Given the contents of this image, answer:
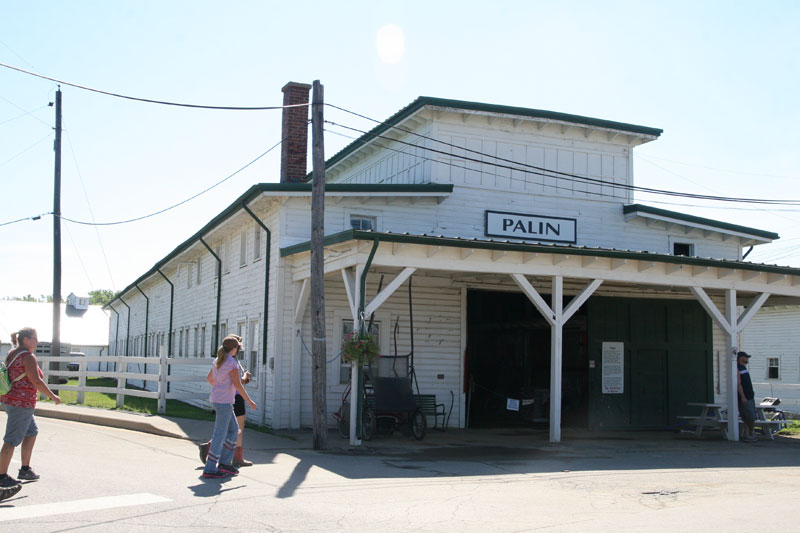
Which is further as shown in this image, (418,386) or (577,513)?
(418,386)

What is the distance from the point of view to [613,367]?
19688 mm

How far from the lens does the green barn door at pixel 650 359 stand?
64.0 ft

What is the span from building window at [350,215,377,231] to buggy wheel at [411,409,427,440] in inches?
184

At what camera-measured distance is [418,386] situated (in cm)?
1828

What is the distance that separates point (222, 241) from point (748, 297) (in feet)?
47.6

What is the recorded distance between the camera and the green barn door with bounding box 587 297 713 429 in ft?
64.0

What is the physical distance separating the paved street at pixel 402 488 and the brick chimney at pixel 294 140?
7374mm

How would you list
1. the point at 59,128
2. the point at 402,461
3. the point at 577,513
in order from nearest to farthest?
1. the point at 577,513
2. the point at 402,461
3. the point at 59,128

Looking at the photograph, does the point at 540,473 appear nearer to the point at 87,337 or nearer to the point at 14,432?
the point at 14,432

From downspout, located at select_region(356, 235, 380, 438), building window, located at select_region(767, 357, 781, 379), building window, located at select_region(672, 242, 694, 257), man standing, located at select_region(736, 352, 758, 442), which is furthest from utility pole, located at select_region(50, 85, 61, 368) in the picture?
building window, located at select_region(767, 357, 781, 379)

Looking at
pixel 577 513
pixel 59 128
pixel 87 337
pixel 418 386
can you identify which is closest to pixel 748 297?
pixel 418 386

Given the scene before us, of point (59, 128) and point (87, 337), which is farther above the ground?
point (59, 128)

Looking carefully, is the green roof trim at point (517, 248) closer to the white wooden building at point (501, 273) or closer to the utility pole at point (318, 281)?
the white wooden building at point (501, 273)

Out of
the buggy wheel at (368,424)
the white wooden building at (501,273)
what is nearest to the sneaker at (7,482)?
the white wooden building at (501,273)
